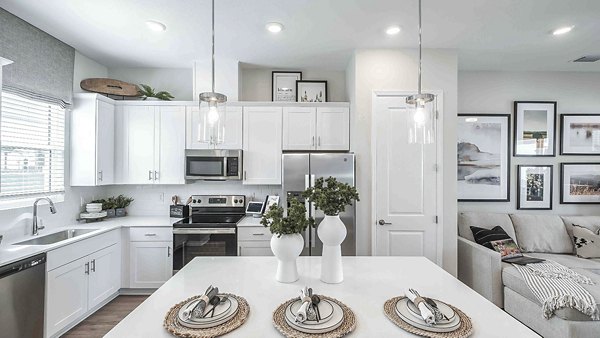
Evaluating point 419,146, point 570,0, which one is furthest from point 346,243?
point 570,0

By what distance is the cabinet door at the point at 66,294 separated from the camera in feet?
7.28

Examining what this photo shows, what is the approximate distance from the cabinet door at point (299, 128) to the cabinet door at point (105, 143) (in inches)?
81.8

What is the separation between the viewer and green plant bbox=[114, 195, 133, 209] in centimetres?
349

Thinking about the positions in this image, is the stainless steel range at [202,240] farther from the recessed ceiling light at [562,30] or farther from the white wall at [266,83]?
the recessed ceiling light at [562,30]

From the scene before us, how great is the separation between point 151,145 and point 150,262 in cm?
139

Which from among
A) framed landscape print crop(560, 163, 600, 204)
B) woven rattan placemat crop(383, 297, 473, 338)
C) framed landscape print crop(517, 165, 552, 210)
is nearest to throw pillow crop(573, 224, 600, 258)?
framed landscape print crop(517, 165, 552, 210)

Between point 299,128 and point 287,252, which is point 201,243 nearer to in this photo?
point 299,128

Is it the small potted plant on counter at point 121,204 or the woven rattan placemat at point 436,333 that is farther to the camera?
the small potted plant on counter at point 121,204

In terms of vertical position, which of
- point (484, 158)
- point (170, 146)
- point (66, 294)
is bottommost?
point (66, 294)

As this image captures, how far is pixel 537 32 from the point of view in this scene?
103 inches

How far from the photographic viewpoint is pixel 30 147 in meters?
2.60

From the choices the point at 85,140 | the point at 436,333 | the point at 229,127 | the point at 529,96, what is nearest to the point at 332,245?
the point at 436,333

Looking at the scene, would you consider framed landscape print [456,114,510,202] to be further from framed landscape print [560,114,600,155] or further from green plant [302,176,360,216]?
green plant [302,176,360,216]

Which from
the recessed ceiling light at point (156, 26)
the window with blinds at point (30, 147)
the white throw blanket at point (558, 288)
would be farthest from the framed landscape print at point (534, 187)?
the window with blinds at point (30, 147)
